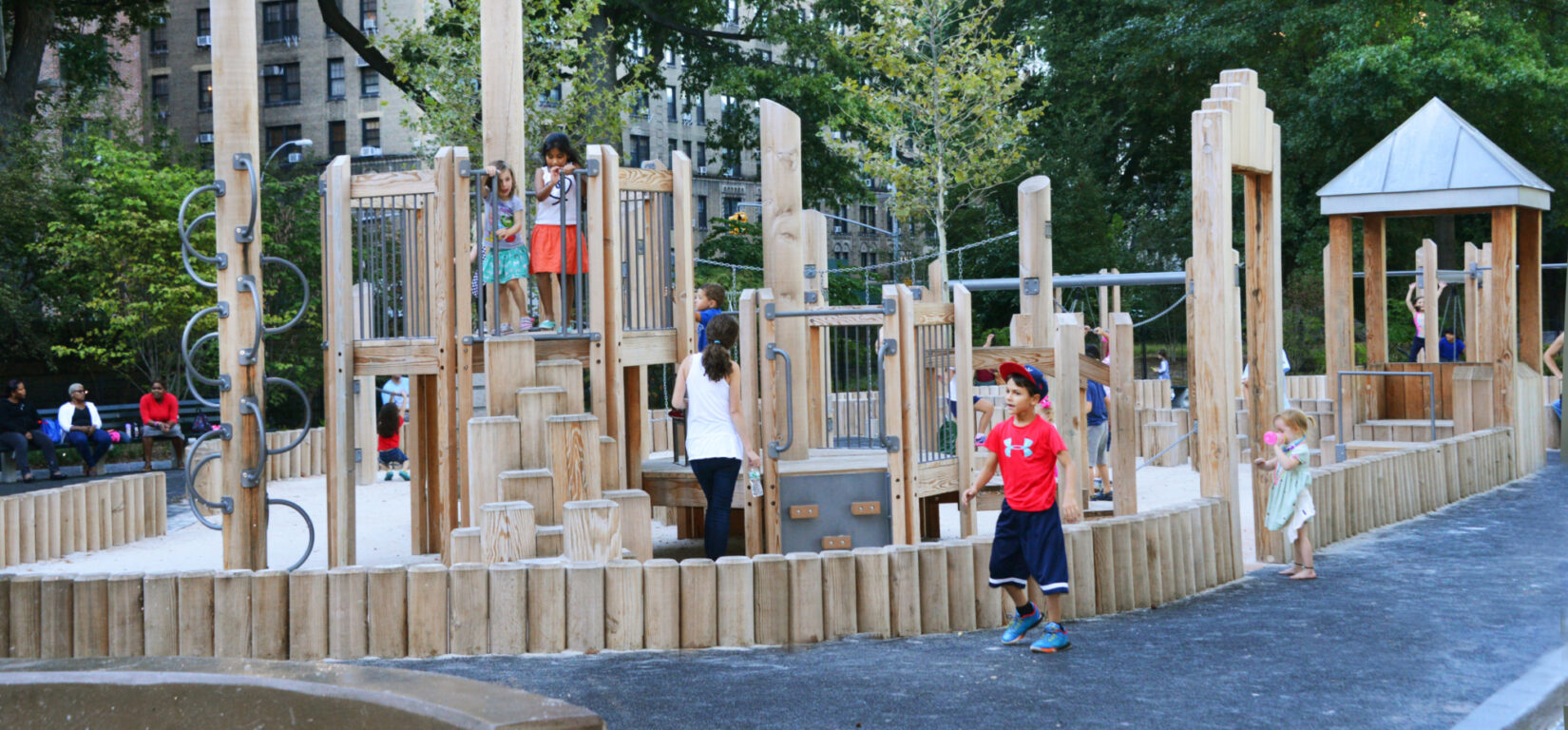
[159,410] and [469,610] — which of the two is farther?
[159,410]

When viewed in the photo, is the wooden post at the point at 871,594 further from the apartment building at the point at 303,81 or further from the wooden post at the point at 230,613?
the apartment building at the point at 303,81

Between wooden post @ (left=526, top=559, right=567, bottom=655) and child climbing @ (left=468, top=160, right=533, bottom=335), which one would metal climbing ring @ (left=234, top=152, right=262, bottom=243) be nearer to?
child climbing @ (left=468, top=160, right=533, bottom=335)

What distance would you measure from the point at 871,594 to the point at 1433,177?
12475 mm

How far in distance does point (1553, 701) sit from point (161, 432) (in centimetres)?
1932

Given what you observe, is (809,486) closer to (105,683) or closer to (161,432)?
(105,683)

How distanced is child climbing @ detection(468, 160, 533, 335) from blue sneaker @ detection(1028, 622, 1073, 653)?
4.77 meters

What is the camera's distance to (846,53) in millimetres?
36375

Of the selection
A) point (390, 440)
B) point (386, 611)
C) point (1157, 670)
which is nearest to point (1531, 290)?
point (1157, 670)

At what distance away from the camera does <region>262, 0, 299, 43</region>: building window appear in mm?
58500

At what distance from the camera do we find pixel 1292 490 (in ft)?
33.7

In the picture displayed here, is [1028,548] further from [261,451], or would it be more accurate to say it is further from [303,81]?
[303,81]

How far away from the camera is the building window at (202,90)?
60688mm

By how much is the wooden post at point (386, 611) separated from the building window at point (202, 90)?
2277 inches

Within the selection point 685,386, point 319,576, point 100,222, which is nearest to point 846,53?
point 100,222
